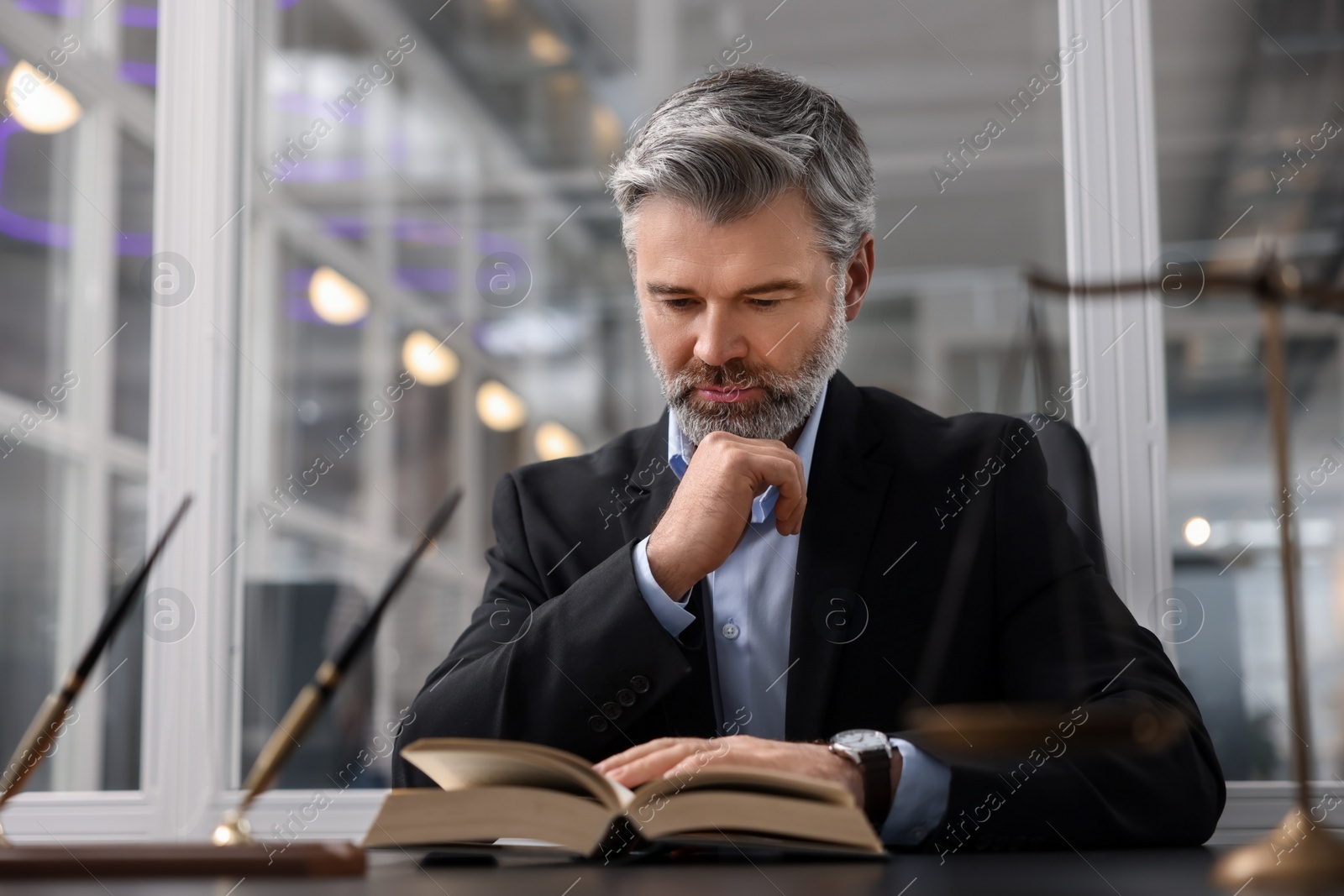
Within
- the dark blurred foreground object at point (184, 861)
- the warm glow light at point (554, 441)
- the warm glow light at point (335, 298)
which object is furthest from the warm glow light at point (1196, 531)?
the warm glow light at point (554, 441)

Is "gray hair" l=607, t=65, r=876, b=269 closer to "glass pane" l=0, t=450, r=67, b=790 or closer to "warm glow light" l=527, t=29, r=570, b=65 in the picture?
"glass pane" l=0, t=450, r=67, b=790

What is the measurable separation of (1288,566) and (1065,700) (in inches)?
26.7

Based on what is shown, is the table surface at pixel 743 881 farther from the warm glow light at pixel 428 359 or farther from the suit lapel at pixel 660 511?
the warm glow light at pixel 428 359

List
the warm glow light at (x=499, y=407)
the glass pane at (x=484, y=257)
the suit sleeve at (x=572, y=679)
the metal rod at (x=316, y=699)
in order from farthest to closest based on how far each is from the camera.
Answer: the warm glow light at (x=499, y=407) → the glass pane at (x=484, y=257) → the suit sleeve at (x=572, y=679) → the metal rod at (x=316, y=699)

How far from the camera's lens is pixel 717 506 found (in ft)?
4.62

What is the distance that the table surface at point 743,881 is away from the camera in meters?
0.82

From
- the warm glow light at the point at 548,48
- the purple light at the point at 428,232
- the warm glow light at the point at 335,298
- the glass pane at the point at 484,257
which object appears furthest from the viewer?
the purple light at the point at 428,232

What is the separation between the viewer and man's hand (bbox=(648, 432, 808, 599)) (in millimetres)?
1399

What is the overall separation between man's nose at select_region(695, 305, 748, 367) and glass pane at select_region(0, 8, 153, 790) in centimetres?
186

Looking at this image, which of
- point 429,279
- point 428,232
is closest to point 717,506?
point 429,279

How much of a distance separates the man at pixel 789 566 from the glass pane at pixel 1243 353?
0.56 meters

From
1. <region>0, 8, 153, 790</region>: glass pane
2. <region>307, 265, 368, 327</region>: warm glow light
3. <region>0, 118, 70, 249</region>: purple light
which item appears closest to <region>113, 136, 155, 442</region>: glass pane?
<region>0, 8, 153, 790</region>: glass pane

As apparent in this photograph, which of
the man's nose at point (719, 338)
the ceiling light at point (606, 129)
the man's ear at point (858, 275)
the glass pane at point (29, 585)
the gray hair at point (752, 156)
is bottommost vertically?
the glass pane at point (29, 585)

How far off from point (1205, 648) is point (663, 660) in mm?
1193
